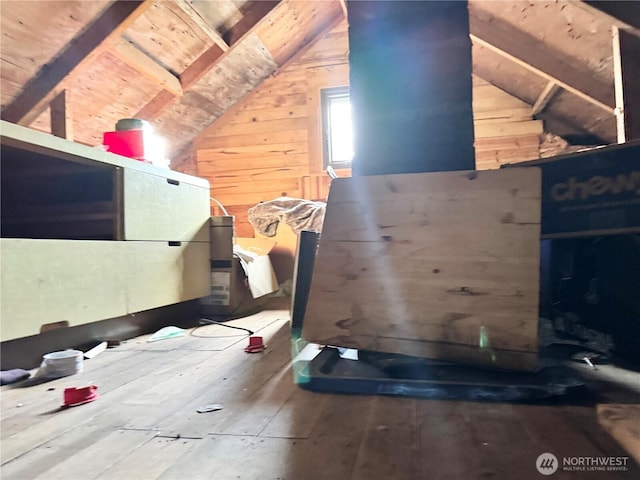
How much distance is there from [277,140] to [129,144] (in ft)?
6.59

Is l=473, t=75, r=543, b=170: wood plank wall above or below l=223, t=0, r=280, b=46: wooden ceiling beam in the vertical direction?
below

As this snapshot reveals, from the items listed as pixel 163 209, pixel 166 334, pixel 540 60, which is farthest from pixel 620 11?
pixel 166 334

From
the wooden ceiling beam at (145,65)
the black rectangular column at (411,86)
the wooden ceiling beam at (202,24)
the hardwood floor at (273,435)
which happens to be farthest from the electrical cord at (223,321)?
the wooden ceiling beam at (202,24)

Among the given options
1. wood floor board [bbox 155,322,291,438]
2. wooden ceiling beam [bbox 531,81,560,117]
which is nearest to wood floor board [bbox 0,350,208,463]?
wood floor board [bbox 155,322,291,438]

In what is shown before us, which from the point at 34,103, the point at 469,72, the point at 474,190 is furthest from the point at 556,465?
the point at 34,103

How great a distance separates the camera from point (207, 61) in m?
2.96

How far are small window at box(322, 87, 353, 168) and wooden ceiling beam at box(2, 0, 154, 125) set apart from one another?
1.79m

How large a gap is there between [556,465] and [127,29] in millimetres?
2718

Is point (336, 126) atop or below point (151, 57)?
below

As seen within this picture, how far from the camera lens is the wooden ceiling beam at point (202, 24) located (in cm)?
244

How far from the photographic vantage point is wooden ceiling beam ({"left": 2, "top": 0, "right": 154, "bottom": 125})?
2156 mm

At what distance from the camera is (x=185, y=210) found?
6.35 ft

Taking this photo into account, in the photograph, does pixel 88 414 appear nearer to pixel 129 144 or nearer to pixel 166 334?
pixel 166 334

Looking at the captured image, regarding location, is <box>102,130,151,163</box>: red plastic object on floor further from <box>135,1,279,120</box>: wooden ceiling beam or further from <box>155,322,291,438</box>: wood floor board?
<box>135,1,279,120</box>: wooden ceiling beam
